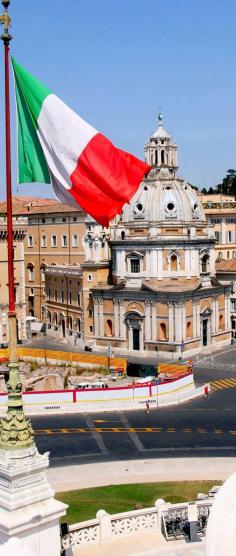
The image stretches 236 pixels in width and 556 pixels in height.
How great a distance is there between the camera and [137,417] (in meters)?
43.7

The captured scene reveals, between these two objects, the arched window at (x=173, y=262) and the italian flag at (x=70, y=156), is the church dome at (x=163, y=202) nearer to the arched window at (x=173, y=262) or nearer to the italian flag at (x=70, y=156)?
the arched window at (x=173, y=262)

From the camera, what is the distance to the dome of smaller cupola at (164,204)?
70.4 m

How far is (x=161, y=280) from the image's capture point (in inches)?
2746

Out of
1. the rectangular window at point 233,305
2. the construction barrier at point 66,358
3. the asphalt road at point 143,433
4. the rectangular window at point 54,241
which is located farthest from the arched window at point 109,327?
the asphalt road at point 143,433

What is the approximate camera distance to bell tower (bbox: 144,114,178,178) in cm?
7553

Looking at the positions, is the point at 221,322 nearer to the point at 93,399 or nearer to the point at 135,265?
the point at 135,265

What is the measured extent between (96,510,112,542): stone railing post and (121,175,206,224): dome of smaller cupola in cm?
5075

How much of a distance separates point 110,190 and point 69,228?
232ft

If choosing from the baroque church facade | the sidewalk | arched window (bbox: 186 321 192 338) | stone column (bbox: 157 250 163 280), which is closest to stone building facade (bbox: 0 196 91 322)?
the baroque church facade

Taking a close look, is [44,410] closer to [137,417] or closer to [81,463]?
[137,417]

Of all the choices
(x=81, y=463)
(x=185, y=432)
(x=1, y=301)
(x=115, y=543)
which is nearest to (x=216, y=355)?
(x=1, y=301)

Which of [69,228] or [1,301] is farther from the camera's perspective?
[69,228]

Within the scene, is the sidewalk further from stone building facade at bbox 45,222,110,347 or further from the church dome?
stone building facade at bbox 45,222,110,347

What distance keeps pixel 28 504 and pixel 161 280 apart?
55.2 metres
